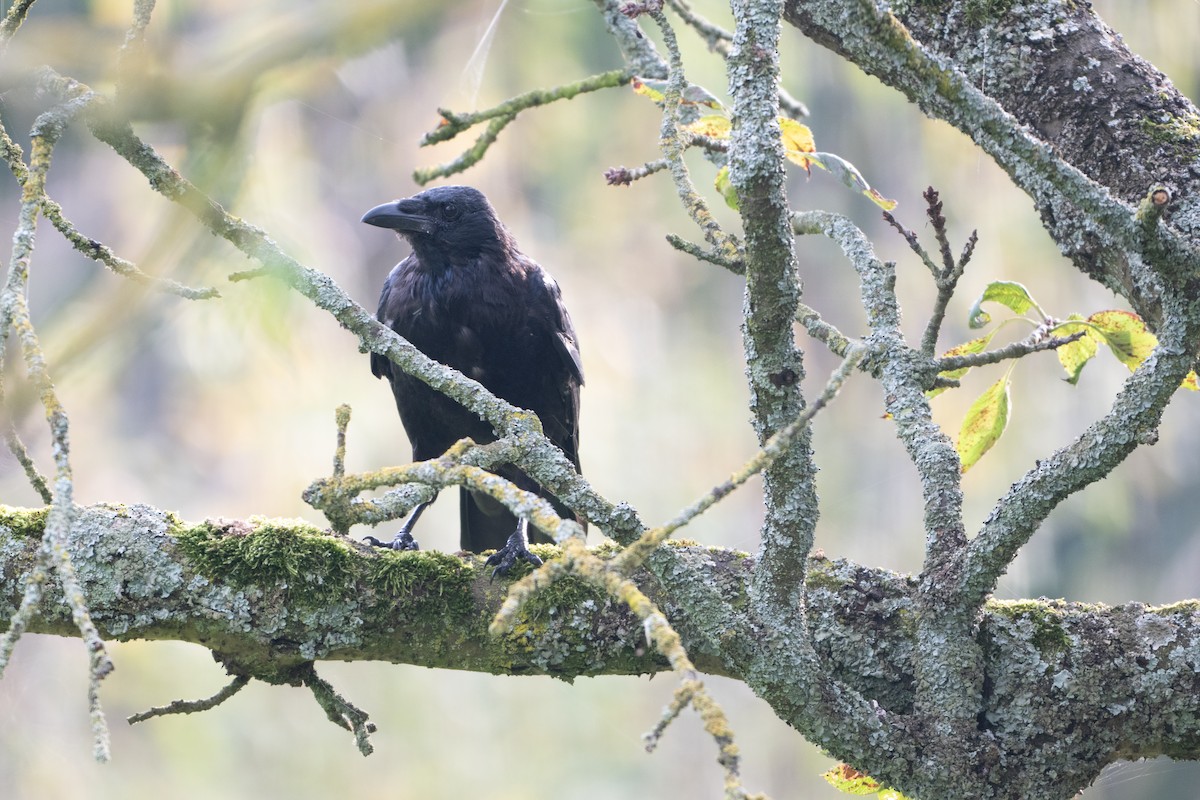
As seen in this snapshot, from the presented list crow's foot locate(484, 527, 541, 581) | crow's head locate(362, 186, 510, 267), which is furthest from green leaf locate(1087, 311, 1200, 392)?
crow's head locate(362, 186, 510, 267)

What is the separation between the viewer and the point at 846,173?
7.16ft

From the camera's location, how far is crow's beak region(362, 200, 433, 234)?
12.1 feet

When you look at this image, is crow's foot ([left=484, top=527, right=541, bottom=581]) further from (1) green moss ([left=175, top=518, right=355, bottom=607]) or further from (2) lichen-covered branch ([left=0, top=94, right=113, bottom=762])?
(2) lichen-covered branch ([left=0, top=94, right=113, bottom=762])

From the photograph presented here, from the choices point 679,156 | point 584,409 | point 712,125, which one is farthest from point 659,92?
point 584,409

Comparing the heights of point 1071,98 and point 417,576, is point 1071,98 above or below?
above

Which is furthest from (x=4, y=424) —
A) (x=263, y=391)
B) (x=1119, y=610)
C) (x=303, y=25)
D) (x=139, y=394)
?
(x=139, y=394)

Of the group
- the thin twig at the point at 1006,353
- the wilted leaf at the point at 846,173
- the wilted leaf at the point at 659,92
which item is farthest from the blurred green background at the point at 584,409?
the thin twig at the point at 1006,353

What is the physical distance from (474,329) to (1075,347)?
1.84 metres

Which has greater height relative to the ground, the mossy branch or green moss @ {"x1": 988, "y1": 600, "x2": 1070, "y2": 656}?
the mossy branch

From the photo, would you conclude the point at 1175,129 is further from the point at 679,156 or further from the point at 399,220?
the point at 399,220

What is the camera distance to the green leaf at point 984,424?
7.16 ft

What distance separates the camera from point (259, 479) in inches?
308

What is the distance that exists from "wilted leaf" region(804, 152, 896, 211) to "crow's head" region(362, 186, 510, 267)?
171 centimetres

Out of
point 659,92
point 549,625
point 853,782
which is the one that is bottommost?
point 853,782
